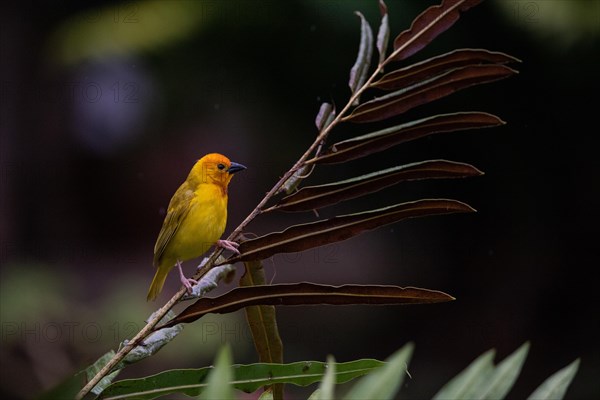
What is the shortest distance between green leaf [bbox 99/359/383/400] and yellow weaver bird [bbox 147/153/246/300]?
0.38 meters

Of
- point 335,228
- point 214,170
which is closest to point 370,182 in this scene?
point 335,228

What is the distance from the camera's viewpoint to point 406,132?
530 mm

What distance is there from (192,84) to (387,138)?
359 cm

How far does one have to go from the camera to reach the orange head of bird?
0.98 metres

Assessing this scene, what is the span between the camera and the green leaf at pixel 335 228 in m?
0.50

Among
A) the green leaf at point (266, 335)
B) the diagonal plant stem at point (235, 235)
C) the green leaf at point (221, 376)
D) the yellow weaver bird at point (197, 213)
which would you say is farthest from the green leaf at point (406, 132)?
the yellow weaver bird at point (197, 213)

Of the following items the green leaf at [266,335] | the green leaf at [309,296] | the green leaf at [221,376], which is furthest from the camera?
the green leaf at [266,335]

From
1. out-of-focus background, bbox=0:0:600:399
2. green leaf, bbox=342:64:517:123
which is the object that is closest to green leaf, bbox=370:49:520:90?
green leaf, bbox=342:64:517:123

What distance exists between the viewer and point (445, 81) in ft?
1.80

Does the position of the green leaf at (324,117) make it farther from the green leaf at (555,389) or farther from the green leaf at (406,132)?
the green leaf at (555,389)

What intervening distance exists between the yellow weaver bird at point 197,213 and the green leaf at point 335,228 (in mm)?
378

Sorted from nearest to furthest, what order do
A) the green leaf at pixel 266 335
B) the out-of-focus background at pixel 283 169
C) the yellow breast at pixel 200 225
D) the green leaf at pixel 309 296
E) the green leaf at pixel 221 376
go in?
the green leaf at pixel 221 376 → the green leaf at pixel 309 296 → the green leaf at pixel 266 335 → the yellow breast at pixel 200 225 → the out-of-focus background at pixel 283 169

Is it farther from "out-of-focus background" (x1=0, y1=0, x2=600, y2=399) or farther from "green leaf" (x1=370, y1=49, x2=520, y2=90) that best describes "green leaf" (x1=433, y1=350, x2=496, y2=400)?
"out-of-focus background" (x1=0, y1=0, x2=600, y2=399)

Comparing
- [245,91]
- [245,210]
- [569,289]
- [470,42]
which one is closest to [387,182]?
[470,42]
